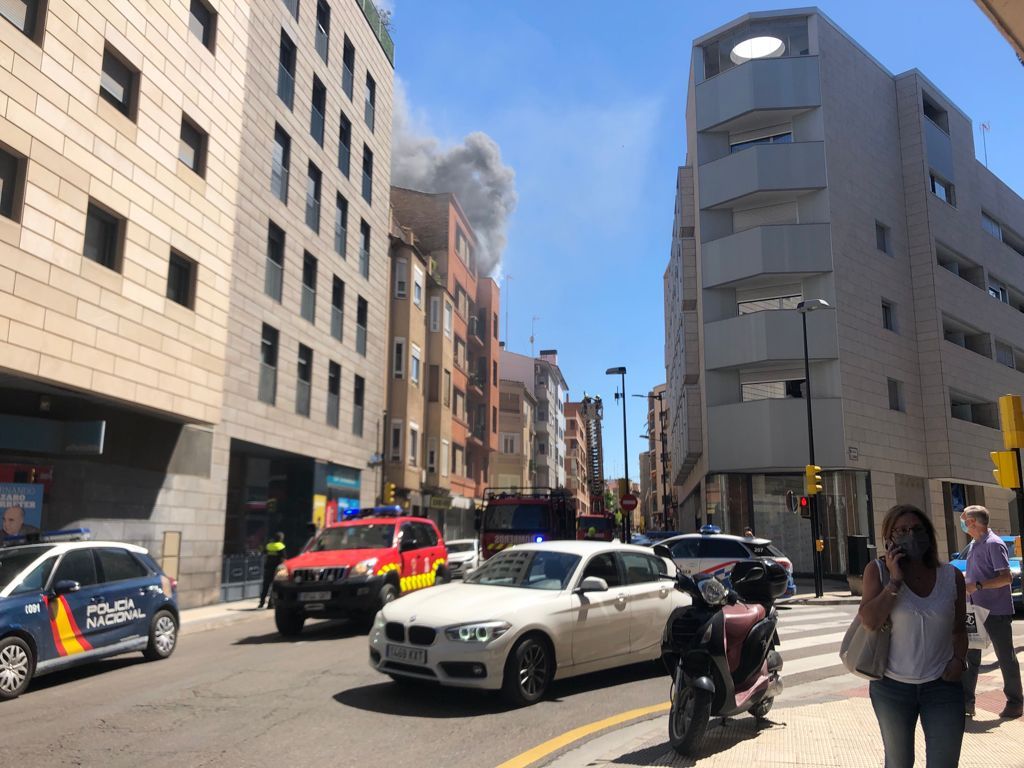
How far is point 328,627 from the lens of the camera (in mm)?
13812

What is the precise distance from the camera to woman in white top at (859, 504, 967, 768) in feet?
11.3

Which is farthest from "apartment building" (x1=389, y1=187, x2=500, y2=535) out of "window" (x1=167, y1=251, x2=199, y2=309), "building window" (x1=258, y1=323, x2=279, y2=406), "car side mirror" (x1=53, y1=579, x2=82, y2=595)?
"car side mirror" (x1=53, y1=579, x2=82, y2=595)

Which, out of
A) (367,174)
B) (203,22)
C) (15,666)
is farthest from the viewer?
(367,174)

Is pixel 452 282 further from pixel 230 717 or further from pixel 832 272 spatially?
pixel 230 717

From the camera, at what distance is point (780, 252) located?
1178 inches

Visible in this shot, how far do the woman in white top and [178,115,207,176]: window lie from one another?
58.8 feet

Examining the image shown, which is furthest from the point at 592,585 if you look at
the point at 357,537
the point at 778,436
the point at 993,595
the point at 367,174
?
the point at 367,174

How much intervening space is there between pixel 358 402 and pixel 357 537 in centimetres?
1574

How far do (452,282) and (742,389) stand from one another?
18.8m

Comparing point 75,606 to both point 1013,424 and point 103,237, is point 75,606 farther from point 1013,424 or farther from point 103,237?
point 1013,424

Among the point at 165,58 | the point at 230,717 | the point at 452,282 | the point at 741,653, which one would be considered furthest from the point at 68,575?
the point at 452,282

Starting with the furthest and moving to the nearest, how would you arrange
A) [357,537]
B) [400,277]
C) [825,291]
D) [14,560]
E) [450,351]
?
[450,351]
[400,277]
[825,291]
[357,537]
[14,560]

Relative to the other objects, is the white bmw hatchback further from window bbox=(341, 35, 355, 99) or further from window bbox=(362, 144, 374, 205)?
window bbox=(341, 35, 355, 99)

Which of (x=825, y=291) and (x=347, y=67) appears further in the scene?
Answer: (x=825, y=291)
